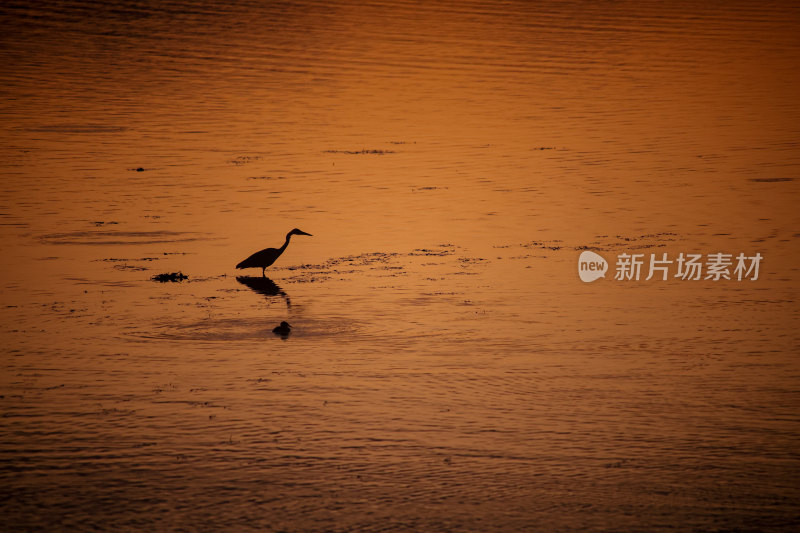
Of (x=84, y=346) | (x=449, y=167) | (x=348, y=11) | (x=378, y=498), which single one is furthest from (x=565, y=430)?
(x=348, y=11)

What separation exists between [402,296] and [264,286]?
169 cm

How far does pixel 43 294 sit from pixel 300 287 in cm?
272

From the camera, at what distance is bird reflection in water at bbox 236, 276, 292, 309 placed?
12.6m

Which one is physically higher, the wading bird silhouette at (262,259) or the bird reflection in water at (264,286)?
the wading bird silhouette at (262,259)

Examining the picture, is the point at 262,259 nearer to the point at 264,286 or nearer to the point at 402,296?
the point at 264,286

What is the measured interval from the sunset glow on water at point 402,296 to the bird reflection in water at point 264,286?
0.04m

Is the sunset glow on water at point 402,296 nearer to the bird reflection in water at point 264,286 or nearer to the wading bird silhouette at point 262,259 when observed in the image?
the bird reflection in water at point 264,286

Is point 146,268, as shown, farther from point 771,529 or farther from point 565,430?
point 771,529

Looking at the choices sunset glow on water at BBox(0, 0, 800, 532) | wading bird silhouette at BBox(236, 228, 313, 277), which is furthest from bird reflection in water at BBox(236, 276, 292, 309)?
wading bird silhouette at BBox(236, 228, 313, 277)

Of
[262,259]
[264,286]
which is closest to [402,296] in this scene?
[264,286]

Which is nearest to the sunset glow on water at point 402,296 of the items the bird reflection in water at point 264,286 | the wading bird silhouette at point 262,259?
the bird reflection in water at point 264,286

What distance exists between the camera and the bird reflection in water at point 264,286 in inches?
497

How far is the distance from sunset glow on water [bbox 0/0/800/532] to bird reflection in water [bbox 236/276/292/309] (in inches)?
1.7

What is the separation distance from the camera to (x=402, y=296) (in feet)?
40.3
